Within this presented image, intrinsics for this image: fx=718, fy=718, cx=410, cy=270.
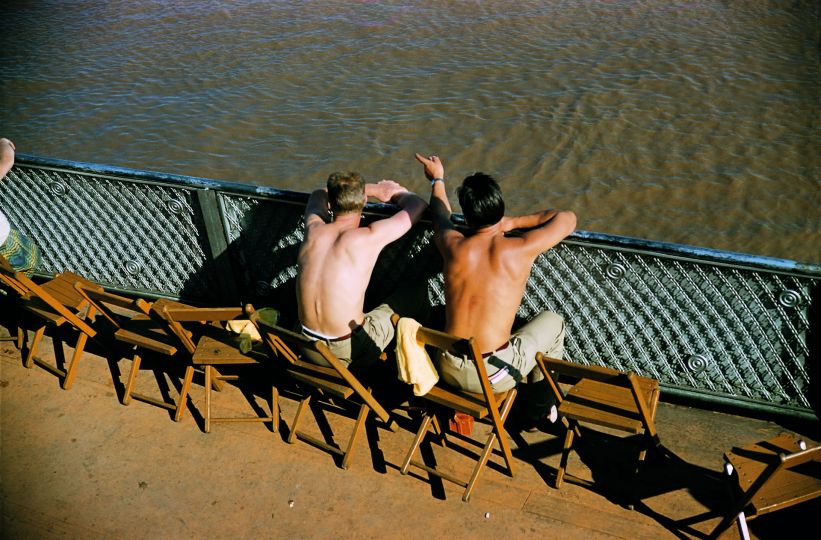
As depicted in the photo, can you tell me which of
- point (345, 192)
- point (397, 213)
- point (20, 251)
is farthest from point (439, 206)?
point (20, 251)

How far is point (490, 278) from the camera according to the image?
3895 mm

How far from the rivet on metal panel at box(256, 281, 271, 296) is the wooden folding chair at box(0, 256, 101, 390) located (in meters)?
1.11

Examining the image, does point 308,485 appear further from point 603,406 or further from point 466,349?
point 603,406

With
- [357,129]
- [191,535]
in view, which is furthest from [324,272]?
[357,129]

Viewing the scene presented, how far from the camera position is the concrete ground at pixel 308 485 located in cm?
379

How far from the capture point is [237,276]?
544 cm

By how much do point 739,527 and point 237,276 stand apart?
146 inches

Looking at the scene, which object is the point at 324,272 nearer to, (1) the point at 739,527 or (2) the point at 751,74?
(1) the point at 739,527

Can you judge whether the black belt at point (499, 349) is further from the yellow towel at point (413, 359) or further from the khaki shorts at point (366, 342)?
the khaki shorts at point (366, 342)

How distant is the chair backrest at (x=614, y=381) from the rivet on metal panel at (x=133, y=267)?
3545 mm

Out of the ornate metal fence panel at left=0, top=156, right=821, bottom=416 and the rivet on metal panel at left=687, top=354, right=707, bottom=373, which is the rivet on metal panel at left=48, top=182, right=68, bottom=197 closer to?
the ornate metal fence panel at left=0, top=156, right=821, bottom=416

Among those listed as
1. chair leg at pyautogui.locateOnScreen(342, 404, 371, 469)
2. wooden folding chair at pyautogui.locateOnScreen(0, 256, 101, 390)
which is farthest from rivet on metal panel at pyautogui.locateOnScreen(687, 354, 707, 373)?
wooden folding chair at pyautogui.locateOnScreen(0, 256, 101, 390)

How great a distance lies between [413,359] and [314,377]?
2.25 ft

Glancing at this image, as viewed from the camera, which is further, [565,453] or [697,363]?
[697,363]
